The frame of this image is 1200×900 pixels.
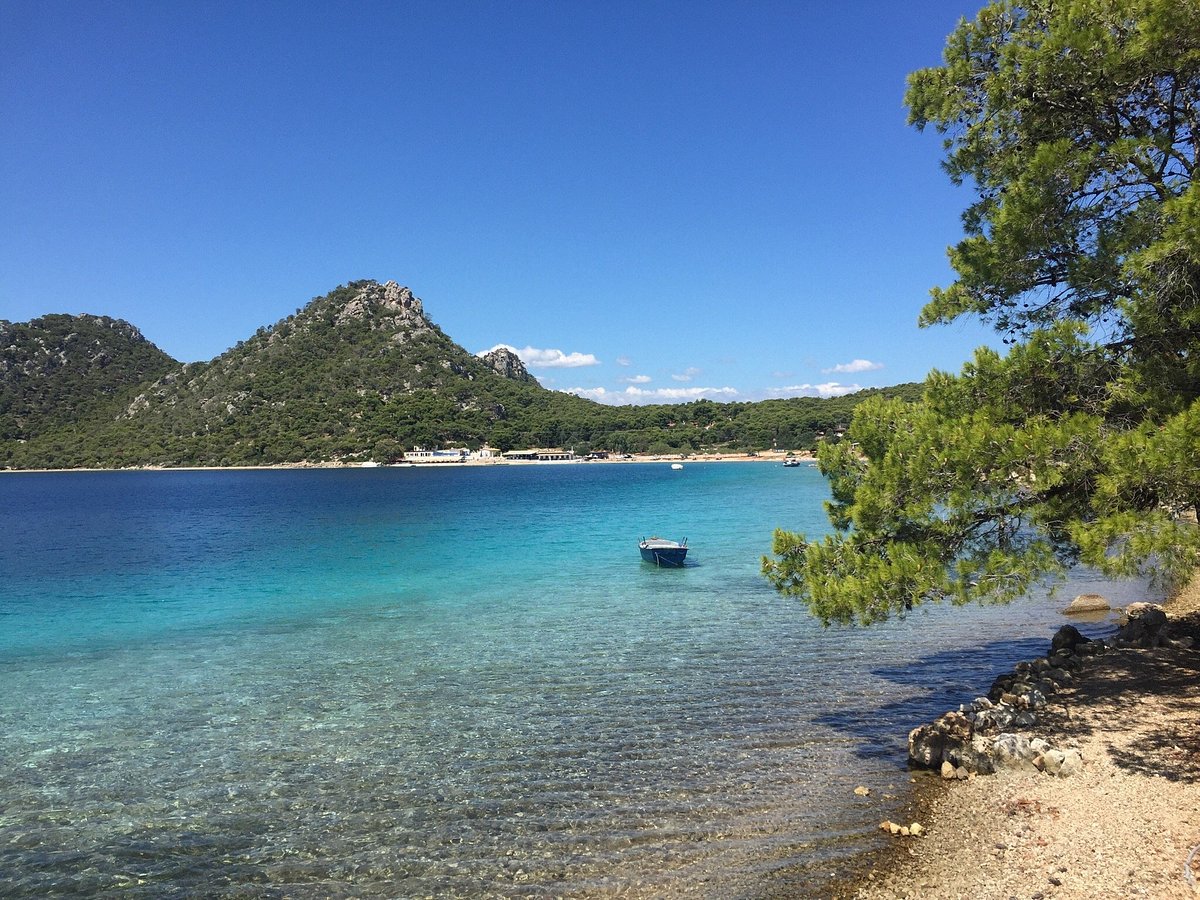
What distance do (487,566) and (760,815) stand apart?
1023 inches

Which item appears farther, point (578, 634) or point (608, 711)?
point (578, 634)

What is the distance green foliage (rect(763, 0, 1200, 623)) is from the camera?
7289 mm

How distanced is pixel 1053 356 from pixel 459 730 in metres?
10.9

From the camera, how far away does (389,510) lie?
67375 millimetres

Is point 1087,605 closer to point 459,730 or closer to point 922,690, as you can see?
point 922,690

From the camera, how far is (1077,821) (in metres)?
7.75

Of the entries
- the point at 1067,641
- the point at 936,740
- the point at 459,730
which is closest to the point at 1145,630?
the point at 1067,641

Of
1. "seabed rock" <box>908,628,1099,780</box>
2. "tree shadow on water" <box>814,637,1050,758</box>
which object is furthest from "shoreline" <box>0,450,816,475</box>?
"seabed rock" <box>908,628,1099,780</box>

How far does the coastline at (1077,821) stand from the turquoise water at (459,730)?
66 cm

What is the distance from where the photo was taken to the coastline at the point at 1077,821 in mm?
6688

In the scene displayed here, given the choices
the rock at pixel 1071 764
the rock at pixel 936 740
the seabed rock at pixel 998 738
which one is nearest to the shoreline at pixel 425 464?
the seabed rock at pixel 998 738

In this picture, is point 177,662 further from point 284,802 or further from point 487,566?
point 487,566

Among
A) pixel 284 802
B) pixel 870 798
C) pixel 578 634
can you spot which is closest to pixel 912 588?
pixel 870 798

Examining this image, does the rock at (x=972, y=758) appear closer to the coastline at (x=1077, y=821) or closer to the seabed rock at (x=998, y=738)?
the seabed rock at (x=998, y=738)
